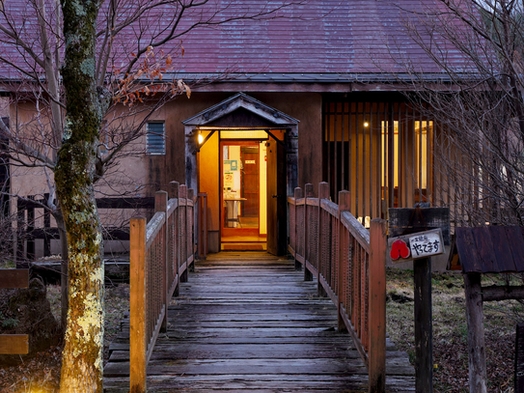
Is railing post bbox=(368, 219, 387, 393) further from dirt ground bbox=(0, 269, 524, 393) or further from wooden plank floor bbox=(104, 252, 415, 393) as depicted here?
dirt ground bbox=(0, 269, 524, 393)

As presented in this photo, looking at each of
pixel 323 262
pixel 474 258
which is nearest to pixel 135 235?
pixel 474 258

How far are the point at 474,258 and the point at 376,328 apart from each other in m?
0.97

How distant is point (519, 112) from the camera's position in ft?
21.4

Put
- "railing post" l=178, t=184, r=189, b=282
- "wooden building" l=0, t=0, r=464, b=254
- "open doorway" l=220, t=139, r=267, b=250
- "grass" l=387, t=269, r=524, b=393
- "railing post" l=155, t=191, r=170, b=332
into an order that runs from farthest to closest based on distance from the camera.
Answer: "open doorway" l=220, t=139, r=267, b=250 < "wooden building" l=0, t=0, r=464, b=254 < "railing post" l=178, t=184, r=189, b=282 < "grass" l=387, t=269, r=524, b=393 < "railing post" l=155, t=191, r=170, b=332

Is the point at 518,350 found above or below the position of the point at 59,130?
below

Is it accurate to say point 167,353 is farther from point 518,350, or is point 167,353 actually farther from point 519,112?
point 519,112

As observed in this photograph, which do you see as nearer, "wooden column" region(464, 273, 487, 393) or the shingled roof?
"wooden column" region(464, 273, 487, 393)

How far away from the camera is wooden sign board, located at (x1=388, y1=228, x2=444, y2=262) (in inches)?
173

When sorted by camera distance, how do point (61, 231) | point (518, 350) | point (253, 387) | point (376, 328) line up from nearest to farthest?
1. point (518, 350)
2. point (376, 328)
3. point (253, 387)
4. point (61, 231)

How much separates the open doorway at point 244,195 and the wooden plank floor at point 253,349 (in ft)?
16.8

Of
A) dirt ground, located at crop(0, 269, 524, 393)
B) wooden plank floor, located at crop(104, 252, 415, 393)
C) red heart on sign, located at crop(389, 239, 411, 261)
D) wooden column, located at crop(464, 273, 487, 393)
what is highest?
red heart on sign, located at crop(389, 239, 411, 261)

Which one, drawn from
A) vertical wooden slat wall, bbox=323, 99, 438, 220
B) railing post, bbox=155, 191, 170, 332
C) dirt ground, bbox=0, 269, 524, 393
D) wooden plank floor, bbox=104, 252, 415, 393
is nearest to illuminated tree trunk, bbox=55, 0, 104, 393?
wooden plank floor, bbox=104, 252, 415, 393

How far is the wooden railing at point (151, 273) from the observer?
4.80 meters

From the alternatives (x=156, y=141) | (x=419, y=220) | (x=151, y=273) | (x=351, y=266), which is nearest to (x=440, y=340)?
(x=351, y=266)
